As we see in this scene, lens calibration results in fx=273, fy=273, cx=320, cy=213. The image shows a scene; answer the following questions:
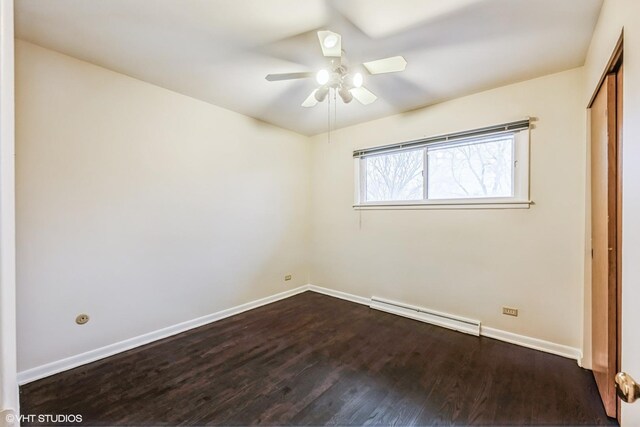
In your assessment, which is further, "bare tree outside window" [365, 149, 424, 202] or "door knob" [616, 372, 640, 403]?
"bare tree outside window" [365, 149, 424, 202]

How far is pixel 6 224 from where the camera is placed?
1.42 ft

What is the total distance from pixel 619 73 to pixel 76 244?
12.5ft

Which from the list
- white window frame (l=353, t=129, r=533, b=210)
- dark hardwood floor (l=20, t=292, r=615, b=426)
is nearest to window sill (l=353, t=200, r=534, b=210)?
white window frame (l=353, t=129, r=533, b=210)

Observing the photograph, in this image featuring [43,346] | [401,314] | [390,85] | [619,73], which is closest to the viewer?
[619,73]

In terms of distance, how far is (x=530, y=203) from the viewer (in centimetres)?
252

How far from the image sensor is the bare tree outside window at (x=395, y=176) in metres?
3.33

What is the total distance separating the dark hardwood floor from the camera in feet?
5.60

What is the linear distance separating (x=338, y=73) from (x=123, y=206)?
2206 mm

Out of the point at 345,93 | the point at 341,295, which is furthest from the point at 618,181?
the point at 341,295

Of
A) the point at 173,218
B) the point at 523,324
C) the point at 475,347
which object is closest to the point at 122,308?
the point at 173,218

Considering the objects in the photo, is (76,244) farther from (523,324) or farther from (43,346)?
(523,324)

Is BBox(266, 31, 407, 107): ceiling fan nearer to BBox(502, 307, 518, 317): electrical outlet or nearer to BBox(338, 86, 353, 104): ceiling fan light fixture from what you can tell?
BBox(338, 86, 353, 104): ceiling fan light fixture

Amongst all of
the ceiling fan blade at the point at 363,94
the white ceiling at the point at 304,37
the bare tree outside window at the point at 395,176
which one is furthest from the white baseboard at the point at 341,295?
the white ceiling at the point at 304,37

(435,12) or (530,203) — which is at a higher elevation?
(435,12)
